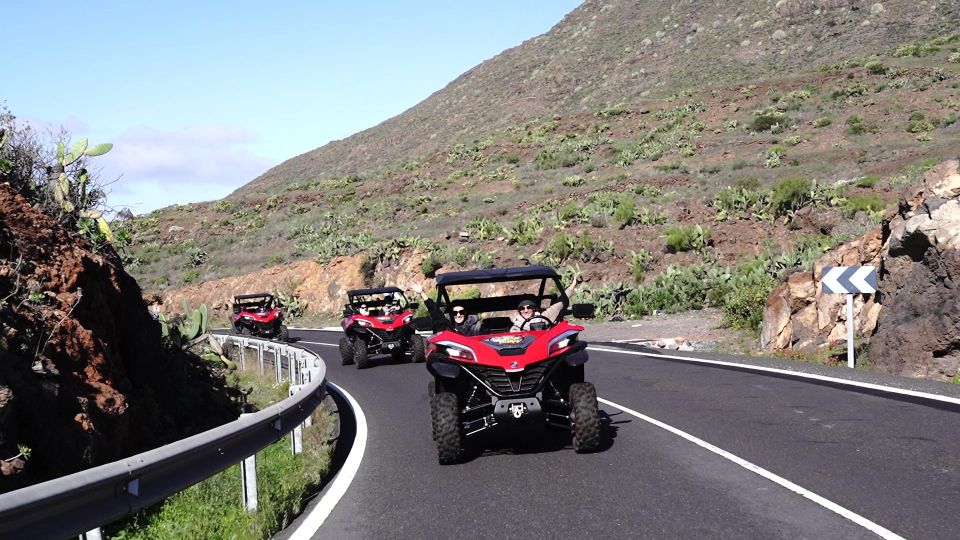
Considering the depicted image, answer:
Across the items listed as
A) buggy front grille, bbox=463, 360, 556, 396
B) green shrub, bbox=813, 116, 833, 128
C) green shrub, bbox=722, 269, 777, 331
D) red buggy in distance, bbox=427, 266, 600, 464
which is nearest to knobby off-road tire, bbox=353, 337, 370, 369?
green shrub, bbox=722, 269, 777, 331

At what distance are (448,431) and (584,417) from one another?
1311 millimetres

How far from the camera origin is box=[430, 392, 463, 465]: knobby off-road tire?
28.7 ft

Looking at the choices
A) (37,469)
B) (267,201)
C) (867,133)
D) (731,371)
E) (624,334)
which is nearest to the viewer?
(37,469)

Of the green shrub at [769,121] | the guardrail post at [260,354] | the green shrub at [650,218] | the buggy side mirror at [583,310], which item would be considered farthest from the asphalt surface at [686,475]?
the green shrub at [769,121]

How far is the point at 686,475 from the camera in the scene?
25.7 feet

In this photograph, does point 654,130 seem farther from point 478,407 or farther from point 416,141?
point 478,407

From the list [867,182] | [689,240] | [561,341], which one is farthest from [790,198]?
[561,341]

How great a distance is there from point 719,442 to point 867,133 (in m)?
49.2

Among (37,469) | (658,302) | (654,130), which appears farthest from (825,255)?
(654,130)

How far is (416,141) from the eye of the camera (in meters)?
101

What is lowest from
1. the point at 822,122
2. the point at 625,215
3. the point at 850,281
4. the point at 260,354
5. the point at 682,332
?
the point at 682,332

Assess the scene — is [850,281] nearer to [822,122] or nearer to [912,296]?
[912,296]

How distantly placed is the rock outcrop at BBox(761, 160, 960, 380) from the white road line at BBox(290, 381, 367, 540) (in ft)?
29.2

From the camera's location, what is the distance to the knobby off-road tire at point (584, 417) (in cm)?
882
